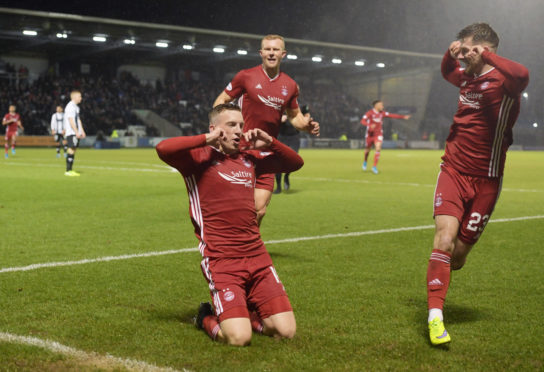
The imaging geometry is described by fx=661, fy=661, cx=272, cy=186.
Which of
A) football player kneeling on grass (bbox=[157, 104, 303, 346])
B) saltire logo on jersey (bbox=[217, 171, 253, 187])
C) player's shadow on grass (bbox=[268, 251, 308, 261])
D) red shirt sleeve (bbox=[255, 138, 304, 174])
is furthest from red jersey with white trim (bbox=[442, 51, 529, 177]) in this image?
player's shadow on grass (bbox=[268, 251, 308, 261])

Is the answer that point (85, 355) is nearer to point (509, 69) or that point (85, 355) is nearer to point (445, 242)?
point (445, 242)

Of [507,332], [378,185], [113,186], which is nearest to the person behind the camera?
[507,332]

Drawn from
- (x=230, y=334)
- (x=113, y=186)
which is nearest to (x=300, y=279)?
(x=230, y=334)

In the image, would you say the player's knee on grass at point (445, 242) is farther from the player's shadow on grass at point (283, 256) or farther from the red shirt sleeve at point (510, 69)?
the player's shadow on grass at point (283, 256)

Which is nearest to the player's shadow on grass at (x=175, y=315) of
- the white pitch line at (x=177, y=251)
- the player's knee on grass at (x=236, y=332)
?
the player's knee on grass at (x=236, y=332)

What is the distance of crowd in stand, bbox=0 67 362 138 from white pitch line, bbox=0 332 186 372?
43.0m

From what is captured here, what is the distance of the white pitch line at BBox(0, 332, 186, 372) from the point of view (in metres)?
3.41

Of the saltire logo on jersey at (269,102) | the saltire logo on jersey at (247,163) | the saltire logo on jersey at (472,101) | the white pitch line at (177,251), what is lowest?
the white pitch line at (177,251)

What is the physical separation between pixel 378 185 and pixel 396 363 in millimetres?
12527

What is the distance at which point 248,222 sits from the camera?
439 centimetres

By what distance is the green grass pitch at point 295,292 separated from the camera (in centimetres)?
368

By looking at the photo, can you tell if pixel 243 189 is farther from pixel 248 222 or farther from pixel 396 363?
pixel 396 363

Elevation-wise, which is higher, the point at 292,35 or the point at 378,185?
the point at 292,35

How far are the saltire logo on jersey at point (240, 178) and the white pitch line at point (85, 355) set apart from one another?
53.9 inches
